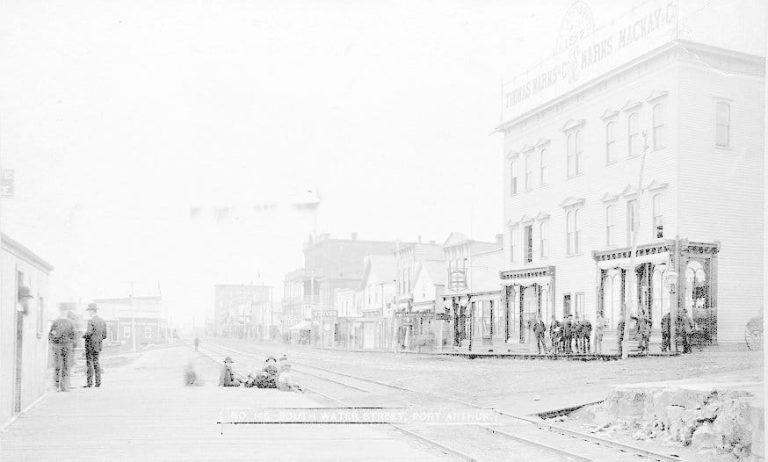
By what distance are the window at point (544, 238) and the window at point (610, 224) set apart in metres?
0.69

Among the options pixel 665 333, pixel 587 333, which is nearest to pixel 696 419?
pixel 665 333

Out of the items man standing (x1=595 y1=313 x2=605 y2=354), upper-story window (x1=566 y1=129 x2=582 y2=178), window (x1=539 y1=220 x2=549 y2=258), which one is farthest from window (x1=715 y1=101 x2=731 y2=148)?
man standing (x1=595 y1=313 x2=605 y2=354)

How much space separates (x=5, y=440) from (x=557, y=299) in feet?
18.8

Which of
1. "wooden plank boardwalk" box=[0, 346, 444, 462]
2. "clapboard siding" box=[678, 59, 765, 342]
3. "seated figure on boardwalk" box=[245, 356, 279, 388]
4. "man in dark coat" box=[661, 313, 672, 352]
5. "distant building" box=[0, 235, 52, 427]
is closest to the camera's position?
"wooden plank boardwalk" box=[0, 346, 444, 462]

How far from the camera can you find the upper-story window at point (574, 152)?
950 centimetres

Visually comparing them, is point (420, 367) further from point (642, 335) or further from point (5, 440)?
point (5, 440)

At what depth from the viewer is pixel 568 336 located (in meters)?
9.35

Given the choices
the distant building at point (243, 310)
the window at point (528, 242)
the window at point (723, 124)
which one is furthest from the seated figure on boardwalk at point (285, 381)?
the window at point (723, 124)

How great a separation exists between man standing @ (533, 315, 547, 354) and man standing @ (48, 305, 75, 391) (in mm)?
5035

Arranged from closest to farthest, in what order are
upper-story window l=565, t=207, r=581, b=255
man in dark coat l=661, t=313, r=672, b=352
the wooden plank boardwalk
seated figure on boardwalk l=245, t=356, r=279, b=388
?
the wooden plank boardwalk → man in dark coat l=661, t=313, r=672, b=352 → seated figure on boardwalk l=245, t=356, r=279, b=388 → upper-story window l=565, t=207, r=581, b=255

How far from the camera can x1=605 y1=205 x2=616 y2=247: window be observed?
916 centimetres

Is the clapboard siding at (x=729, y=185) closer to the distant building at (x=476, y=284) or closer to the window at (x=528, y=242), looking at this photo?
the window at (x=528, y=242)

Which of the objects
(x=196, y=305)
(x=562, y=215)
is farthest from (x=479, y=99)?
(x=196, y=305)

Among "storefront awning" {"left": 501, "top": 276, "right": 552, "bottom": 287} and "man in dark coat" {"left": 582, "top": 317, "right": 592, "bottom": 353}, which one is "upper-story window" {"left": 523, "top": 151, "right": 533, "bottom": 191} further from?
"man in dark coat" {"left": 582, "top": 317, "right": 592, "bottom": 353}
